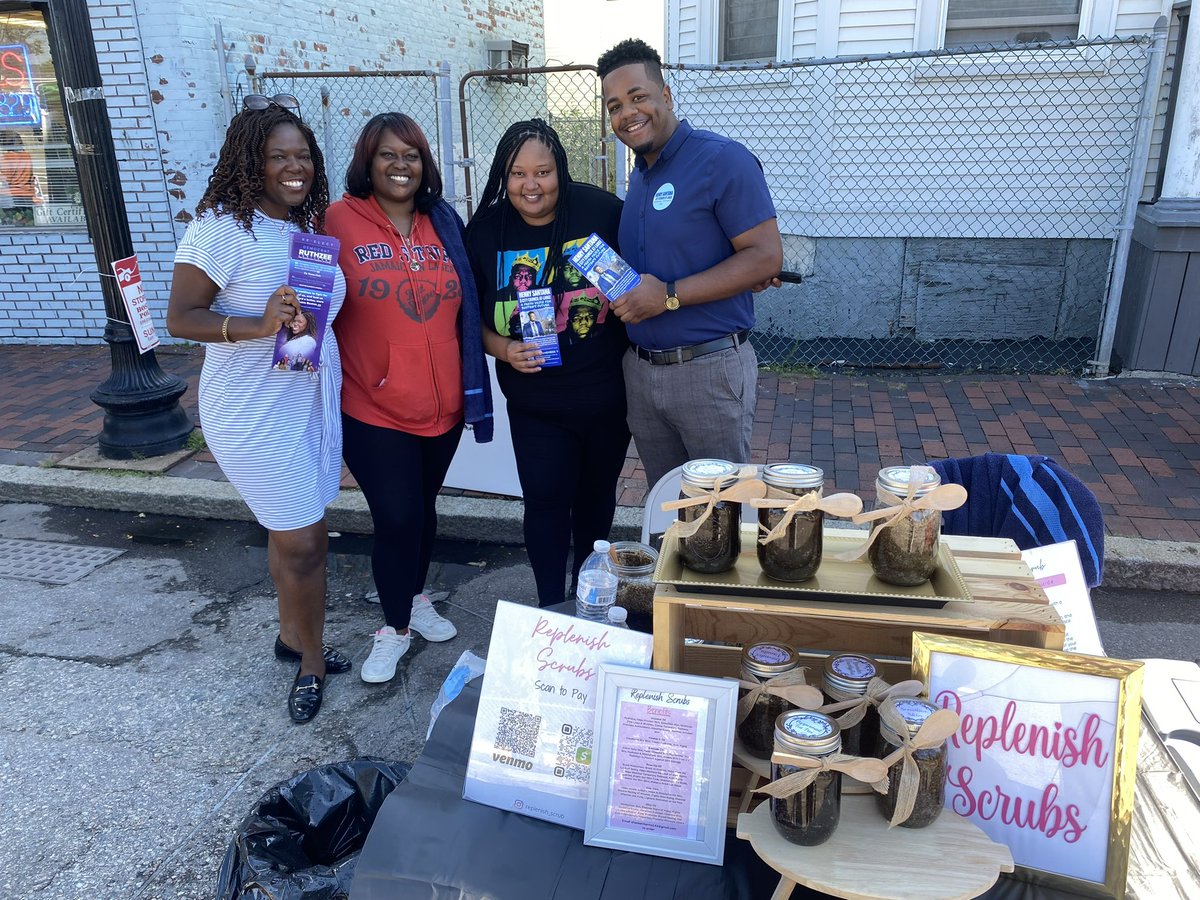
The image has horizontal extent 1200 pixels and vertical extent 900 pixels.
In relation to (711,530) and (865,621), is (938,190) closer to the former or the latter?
(865,621)

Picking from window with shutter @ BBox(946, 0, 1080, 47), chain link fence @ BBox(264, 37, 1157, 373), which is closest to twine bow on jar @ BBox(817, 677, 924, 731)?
chain link fence @ BBox(264, 37, 1157, 373)

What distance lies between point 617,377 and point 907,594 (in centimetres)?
144

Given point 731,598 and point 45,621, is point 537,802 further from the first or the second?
point 45,621

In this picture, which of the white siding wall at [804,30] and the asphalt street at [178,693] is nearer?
the asphalt street at [178,693]

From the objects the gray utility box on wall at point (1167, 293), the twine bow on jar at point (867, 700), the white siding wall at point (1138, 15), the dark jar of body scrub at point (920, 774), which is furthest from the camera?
the white siding wall at point (1138, 15)

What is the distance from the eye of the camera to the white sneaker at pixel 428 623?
3.43 metres

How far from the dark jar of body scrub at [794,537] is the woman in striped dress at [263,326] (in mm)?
1536

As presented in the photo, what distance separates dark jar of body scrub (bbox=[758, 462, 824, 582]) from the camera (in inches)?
67.3

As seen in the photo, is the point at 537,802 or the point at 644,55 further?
the point at 644,55

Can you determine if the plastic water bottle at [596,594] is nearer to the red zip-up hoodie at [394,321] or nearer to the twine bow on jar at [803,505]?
the twine bow on jar at [803,505]

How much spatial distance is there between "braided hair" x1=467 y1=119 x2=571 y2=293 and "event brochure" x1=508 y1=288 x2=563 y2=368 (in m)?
0.09

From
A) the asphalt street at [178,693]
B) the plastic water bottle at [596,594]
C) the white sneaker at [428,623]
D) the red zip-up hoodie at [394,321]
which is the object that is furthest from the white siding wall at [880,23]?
the plastic water bottle at [596,594]

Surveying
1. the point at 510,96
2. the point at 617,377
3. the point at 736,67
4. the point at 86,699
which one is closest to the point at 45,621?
the point at 86,699

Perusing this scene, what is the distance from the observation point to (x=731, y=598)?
5.65ft
